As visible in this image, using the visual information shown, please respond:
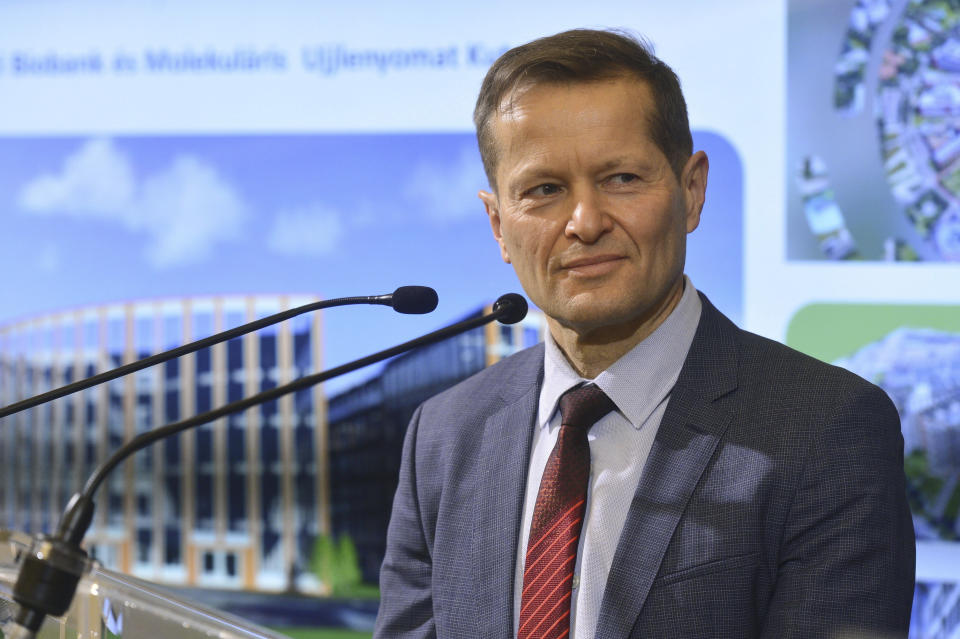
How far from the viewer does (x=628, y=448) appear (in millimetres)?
1340

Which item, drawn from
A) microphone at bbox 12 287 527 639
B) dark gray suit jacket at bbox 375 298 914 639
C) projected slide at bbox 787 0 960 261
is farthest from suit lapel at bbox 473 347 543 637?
projected slide at bbox 787 0 960 261

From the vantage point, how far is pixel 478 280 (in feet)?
8.85

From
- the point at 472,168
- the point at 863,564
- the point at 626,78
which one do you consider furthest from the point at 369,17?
Result: the point at 863,564

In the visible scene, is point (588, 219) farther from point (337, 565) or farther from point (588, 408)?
point (337, 565)

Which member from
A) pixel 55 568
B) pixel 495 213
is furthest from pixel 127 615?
pixel 495 213

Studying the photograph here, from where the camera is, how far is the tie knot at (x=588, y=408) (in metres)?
1.36

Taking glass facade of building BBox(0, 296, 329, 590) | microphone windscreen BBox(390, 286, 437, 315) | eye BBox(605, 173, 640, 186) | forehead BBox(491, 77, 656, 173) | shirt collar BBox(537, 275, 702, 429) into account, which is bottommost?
glass facade of building BBox(0, 296, 329, 590)

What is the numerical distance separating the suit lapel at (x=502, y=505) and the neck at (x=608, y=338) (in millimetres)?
104

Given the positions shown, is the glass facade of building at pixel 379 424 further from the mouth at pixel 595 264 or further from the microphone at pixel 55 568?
the microphone at pixel 55 568

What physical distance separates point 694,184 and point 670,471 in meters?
0.43

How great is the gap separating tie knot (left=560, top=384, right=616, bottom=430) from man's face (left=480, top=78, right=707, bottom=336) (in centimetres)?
10

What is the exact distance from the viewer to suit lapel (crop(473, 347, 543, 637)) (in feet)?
4.30

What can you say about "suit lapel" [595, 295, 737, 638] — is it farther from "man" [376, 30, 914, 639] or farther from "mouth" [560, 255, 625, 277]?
"mouth" [560, 255, 625, 277]

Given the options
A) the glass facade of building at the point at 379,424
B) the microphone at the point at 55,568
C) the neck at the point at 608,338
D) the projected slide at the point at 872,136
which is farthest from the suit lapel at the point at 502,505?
the projected slide at the point at 872,136
